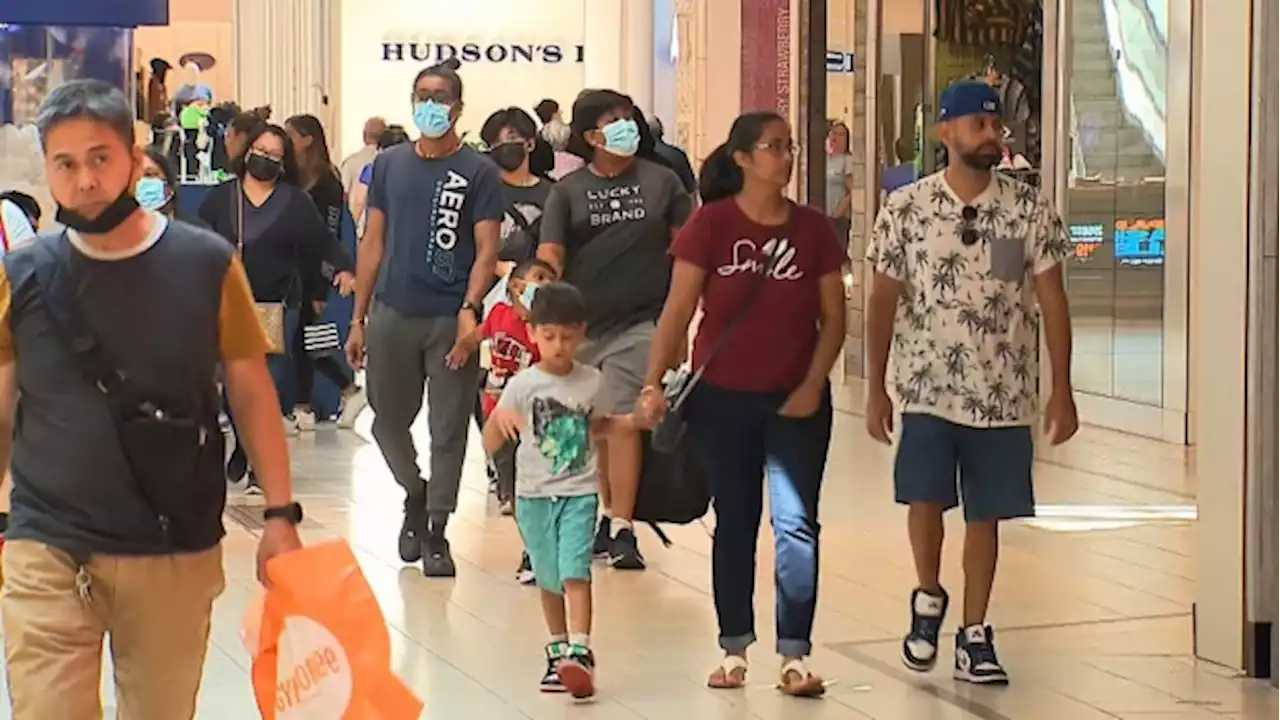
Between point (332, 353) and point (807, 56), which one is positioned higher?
point (807, 56)

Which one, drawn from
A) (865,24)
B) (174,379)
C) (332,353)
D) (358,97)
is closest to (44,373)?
(174,379)

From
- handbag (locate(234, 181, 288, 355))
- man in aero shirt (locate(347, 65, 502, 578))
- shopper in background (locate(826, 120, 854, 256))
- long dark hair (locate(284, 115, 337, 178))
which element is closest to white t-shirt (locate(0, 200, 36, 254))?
man in aero shirt (locate(347, 65, 502, 578))

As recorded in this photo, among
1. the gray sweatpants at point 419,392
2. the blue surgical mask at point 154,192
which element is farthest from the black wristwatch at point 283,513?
the blue surgical mask at point 154,192

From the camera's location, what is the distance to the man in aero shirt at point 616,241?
8.29 m

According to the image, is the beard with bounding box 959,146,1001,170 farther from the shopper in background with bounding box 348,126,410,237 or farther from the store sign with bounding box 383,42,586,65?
the store sign with bounding box 383,42,586,65

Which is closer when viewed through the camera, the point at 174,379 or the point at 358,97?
the point at 174,379

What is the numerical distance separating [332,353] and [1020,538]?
517 centimetres

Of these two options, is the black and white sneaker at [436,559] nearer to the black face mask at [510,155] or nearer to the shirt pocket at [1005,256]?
the black face mask at [510,155]

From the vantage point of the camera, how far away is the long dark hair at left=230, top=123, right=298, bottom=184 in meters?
11.8

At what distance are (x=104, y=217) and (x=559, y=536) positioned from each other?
2981 mm

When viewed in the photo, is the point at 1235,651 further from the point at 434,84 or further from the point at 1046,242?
the point at 434,84

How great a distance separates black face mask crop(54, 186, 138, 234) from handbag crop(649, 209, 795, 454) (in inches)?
110

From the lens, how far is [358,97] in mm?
28500

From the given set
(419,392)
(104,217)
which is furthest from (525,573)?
(104,217)
